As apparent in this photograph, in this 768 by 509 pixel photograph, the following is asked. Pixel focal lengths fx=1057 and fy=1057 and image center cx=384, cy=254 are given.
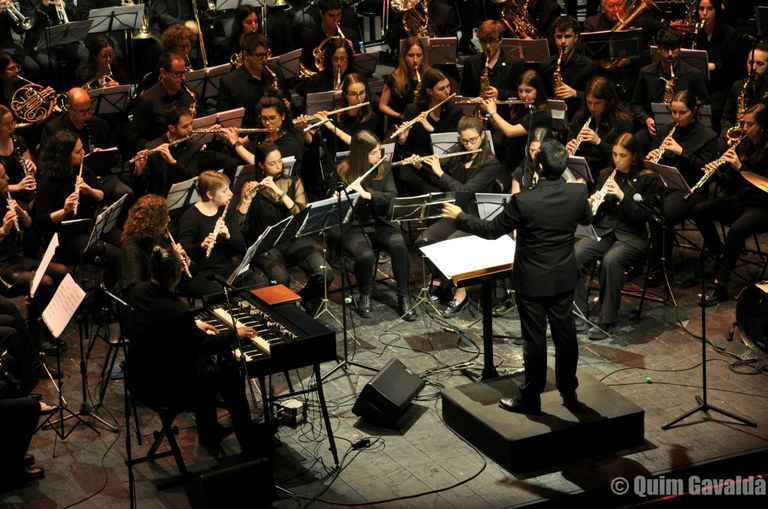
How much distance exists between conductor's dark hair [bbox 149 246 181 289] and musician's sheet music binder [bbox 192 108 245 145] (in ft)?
9.93

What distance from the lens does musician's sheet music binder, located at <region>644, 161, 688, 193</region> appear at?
291 inches

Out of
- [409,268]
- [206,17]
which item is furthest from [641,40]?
[206,17]

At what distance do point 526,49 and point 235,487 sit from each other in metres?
A: 5.68

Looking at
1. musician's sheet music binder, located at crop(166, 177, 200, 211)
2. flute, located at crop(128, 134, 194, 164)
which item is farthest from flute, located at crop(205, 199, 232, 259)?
flute, located at crop(128, 134, 194, 164)

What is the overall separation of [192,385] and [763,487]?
2.82 meters

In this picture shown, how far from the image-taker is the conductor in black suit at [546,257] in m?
5.39

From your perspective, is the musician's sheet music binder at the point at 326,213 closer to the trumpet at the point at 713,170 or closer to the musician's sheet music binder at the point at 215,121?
the musician's sheet music binder at the point at 215,121

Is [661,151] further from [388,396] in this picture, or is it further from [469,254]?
[388,396]

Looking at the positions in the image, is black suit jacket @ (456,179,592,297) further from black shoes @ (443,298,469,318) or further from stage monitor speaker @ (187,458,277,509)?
black shoes @ (443,298,469,318)

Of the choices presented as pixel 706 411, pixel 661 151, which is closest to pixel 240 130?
pixel 661 151

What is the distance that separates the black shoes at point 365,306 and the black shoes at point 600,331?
1577mm

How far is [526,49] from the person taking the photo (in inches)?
Result: 374

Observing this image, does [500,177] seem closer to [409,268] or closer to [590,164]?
[590,164]

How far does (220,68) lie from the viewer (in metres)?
9.07
